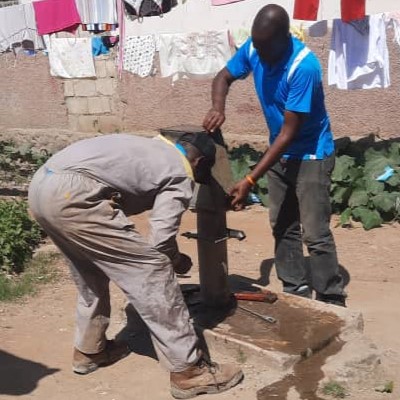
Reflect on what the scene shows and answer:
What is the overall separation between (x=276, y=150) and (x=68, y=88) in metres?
6.55

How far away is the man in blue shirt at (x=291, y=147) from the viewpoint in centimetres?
427

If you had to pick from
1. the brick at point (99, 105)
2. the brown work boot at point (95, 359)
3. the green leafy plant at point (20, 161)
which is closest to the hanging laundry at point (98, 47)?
→ the brick at point (99, 105)

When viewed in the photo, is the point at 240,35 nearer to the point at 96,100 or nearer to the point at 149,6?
the point at 149,6

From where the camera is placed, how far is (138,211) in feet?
12.8

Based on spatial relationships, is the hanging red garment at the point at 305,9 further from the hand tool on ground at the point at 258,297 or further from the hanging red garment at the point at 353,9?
the hand tool on ground at the point at 258,297

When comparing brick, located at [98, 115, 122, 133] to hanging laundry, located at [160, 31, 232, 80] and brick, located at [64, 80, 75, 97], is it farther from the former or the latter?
hanging laundry, located at [160, 31, 232, 80]

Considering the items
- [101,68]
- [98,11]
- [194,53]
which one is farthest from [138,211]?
[101,68]

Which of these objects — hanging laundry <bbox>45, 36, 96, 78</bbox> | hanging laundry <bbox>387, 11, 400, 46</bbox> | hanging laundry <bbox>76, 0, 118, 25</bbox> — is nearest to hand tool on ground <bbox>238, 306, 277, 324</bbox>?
hanging laundry <bbox>387, 11, 400, 46</bbox>

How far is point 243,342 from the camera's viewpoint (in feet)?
13.9

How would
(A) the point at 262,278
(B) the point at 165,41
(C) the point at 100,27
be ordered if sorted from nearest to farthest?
(A) the point at 262,278 → (B) the point at 165,41 → (C) the point at 100,27

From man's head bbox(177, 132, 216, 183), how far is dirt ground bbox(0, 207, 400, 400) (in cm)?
114

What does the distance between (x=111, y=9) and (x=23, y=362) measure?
5.79m

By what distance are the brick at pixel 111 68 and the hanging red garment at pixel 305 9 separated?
3.36 metres

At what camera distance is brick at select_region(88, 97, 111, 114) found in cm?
1012
